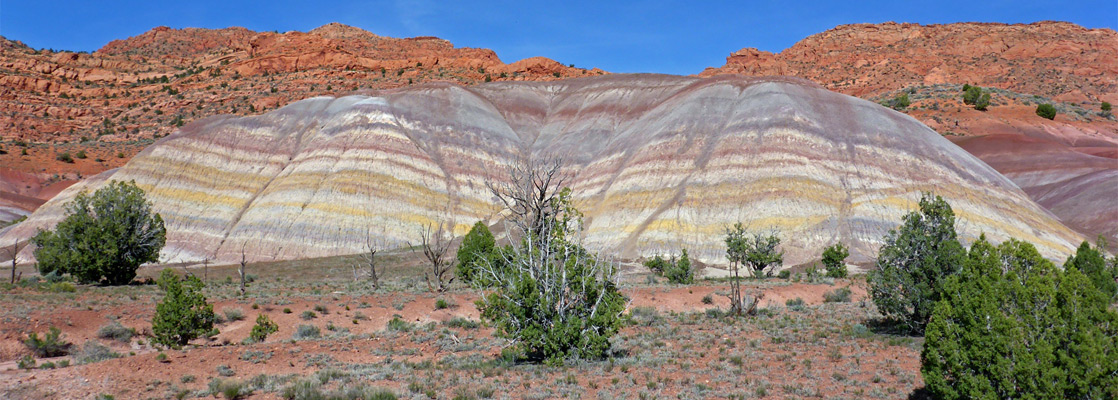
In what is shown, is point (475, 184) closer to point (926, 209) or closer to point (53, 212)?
point (53, 212)

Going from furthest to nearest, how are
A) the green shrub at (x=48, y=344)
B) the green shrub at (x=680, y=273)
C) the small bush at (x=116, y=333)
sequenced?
the green shrub at (x=680, y=273)
the small bush at (x=116, y=333)
the green shrub at (x=48, y=344)

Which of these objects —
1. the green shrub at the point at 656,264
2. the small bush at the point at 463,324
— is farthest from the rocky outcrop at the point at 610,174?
the small bush at the point at 463,324

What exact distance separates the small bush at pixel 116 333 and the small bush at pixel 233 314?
9.69 ft

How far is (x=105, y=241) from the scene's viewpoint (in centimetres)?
3397

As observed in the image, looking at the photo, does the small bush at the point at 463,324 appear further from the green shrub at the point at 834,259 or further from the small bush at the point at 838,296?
the green shrub at the point at 834,259

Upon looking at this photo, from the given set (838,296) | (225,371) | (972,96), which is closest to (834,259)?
(838,296)

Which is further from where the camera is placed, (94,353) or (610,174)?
(610,174)

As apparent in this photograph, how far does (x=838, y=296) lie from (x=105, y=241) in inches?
1376

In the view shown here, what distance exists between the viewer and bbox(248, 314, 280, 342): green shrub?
20922mm

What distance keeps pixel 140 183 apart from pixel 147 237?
2941 cm

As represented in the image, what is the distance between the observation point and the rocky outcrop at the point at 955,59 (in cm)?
11025

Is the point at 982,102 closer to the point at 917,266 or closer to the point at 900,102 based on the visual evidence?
the point at 900,102

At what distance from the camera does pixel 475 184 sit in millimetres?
66875

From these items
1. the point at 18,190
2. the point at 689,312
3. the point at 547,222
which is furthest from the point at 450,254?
the point at 18,190
